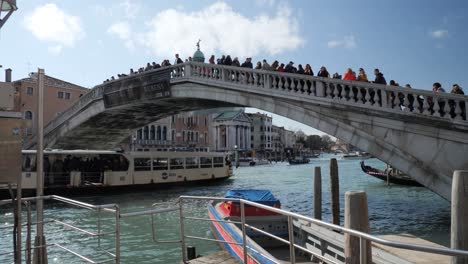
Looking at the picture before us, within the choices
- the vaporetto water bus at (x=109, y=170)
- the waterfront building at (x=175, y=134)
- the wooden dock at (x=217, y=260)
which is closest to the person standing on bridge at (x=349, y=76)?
the wooden dock at (x=217, y=260)

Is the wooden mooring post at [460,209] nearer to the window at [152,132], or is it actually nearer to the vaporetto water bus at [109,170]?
the vaporetto water bus at [109,170]

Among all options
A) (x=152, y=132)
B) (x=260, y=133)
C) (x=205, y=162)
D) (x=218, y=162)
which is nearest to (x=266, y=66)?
(x=205, y=162)

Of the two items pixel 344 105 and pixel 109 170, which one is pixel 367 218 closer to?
pixel 344 105

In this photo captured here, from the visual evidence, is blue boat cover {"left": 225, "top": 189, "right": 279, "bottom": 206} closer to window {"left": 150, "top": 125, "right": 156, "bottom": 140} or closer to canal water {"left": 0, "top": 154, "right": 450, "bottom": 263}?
canal water {"left": 0, "top": 154, "right": 450, "bottom": 263}

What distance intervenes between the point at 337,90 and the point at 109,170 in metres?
10.2

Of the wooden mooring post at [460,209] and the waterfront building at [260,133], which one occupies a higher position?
the waterfront building at [260,133]

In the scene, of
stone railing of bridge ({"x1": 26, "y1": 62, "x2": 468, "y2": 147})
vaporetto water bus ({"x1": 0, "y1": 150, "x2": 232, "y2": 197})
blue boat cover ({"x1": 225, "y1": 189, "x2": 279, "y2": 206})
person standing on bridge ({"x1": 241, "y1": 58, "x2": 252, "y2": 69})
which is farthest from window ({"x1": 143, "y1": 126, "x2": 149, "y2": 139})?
blue boat cover ({"x1": 225, "y1": 189, "x2": 279, "y2": 206})

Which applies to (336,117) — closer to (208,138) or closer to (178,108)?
(178,108)

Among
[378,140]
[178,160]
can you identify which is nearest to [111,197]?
[178,160]

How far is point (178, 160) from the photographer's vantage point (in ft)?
62.3

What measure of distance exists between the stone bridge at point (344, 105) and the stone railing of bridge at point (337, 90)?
17mm

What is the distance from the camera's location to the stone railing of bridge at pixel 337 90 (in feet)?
23.6

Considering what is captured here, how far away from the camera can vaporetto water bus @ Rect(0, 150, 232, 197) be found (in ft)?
46.7

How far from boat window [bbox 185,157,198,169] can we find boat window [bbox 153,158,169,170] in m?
1.32
